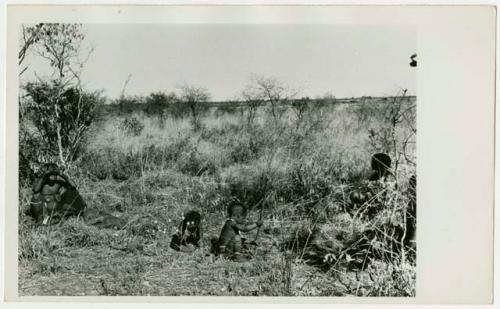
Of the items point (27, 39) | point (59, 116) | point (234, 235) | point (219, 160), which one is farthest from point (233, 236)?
point (27, 39)

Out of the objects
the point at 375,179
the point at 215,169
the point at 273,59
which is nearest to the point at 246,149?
the point at 215,169

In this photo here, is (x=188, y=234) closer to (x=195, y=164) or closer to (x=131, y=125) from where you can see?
(x=195, y=164)

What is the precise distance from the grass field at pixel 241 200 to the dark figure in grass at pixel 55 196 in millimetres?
67

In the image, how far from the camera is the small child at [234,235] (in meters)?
4.52

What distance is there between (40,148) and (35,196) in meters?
0.35

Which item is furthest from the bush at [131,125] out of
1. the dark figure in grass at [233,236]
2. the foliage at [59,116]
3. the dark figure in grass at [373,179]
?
the dark figure in grass at [373,179]

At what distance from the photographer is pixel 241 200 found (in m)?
4.58

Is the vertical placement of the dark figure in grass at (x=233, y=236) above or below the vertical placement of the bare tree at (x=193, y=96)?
below

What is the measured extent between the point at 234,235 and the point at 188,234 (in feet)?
1.10

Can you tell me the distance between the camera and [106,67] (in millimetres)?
4566

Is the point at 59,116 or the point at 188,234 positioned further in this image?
the point at 59,116

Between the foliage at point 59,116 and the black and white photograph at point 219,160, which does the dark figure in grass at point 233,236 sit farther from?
the foliage at point 59,116

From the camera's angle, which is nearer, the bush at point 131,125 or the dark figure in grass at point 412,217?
the dark figure in grass at point 412,217

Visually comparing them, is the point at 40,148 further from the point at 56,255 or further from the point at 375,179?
the point at 375,179
